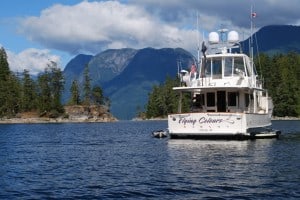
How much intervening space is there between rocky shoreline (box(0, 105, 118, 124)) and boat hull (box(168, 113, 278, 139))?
11687cm

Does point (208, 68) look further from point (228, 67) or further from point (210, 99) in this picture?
point (210, 99)

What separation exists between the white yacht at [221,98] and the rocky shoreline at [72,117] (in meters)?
115

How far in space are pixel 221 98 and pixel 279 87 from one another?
111m

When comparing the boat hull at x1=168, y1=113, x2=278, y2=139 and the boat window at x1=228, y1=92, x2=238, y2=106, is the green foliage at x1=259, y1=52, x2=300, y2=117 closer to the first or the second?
the boat window at x1=228, y1=92, x2=238, y2=106

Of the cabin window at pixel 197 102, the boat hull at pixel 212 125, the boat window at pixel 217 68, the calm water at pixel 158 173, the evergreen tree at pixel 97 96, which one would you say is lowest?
the calm water at pixel 158 173

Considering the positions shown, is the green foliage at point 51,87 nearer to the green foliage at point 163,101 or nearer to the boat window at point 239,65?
the green foliage at point 163,101

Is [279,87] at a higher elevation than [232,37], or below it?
higher

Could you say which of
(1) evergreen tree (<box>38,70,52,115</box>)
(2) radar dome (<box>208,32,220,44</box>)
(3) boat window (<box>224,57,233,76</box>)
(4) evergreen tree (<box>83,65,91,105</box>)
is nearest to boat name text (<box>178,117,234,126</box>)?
(3) boat window (<box>224,57,233,76</box>)

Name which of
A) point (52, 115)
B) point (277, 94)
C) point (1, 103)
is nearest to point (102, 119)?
point (52, 115)

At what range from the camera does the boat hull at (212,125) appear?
4416cm

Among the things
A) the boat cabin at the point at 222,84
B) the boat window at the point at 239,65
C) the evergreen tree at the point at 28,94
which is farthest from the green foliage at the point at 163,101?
the boat window at the point at 239,65

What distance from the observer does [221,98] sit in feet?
157

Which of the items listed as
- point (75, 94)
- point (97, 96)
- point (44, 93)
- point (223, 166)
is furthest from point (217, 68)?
point (97, 96)

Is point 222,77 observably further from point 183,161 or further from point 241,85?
point 183,161
